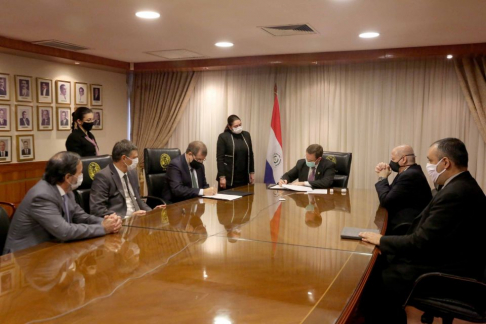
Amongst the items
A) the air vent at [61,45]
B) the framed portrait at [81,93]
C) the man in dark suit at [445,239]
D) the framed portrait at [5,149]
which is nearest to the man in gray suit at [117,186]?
the man in dark suit at [445,239]

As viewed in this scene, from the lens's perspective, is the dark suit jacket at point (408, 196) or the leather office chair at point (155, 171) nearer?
the dark suit jacket at point (408, 196)

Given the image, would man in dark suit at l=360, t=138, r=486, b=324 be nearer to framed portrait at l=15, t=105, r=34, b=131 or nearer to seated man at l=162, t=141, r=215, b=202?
seated man at l=162, t=141, r=215, b=202

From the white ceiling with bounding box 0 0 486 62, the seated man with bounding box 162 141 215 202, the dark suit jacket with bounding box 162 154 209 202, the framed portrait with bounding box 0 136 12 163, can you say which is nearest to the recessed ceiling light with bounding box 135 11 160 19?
the white ceiling with bounding box 0 0 486 62

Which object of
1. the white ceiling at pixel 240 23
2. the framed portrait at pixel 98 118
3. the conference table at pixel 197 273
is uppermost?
the white ceiling at pixel 240 23

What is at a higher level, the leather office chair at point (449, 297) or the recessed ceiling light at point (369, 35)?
the recessed ceiling light at point (369, 35)

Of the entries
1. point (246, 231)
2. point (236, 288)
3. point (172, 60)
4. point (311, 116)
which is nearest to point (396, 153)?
point (246, 231)

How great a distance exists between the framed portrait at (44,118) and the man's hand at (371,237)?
15.2ft

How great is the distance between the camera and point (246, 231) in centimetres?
272

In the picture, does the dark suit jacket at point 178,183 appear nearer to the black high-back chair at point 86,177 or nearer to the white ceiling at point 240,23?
the black high-back chair at point 86,177

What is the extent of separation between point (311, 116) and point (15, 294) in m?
4.97

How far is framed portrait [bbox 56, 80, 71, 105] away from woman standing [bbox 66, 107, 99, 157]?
1322mm

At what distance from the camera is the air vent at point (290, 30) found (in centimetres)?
414

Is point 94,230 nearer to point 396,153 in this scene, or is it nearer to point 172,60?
point 396,153

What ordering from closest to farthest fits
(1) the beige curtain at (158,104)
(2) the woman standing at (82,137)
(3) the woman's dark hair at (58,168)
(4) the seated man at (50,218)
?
(4) the seated man at (50,218) → (3) the woman's dark hair at (58,168) → (2) the woman standing at (82,137) → (1) the beige curtain at (158,104)
